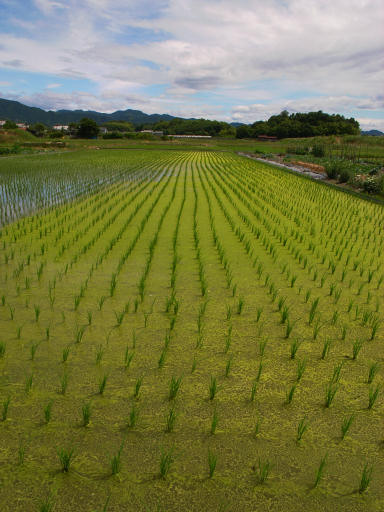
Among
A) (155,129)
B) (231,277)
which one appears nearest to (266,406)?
(231,277)

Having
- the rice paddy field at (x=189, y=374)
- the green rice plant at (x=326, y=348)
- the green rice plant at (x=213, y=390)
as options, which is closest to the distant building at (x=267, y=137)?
the rice paddy field at (x=189, y=374)

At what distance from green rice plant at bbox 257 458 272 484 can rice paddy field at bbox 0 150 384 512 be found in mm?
11

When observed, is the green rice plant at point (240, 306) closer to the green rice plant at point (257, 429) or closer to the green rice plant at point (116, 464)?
the green rice plant at point (257, 429)

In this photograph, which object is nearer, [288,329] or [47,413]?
[47,413]

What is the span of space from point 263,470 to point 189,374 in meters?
1.00

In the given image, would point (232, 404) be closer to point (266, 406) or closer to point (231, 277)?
point (266, 406)

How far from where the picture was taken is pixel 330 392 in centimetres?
254

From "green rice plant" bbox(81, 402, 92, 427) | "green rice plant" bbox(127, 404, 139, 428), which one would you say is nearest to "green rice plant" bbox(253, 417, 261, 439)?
"green rice plant" bbox(127, 404, 139, 428)

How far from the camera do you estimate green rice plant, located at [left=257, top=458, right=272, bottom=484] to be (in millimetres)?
1944

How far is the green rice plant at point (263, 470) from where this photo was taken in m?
1.94

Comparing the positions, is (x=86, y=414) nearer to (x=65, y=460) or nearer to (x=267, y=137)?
(x=65, y=460)

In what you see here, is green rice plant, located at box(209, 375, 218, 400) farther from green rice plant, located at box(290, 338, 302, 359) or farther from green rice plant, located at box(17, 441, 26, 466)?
green rice plant, located at box(17, 441, 26, 466)

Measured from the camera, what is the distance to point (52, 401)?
2.46 meters

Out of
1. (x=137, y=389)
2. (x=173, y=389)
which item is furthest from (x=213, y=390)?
(x=137, y=389)
